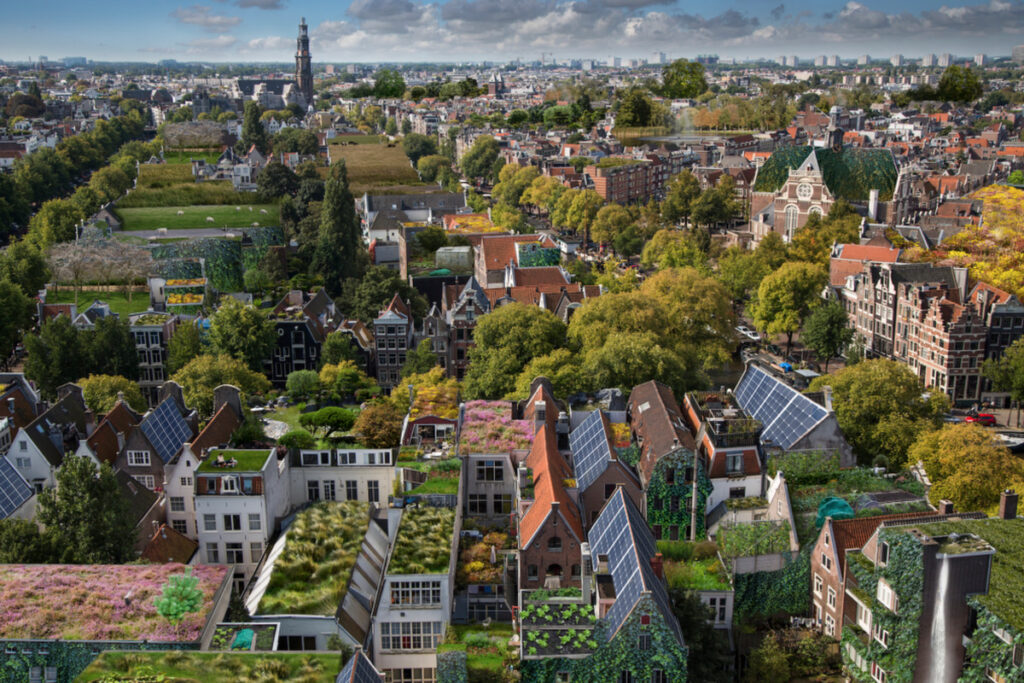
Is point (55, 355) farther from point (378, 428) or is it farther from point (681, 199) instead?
point (681, 199)

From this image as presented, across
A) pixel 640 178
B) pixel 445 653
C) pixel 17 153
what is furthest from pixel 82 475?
pixel 17 153

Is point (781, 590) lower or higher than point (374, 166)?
lower

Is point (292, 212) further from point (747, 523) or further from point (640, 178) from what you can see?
point (747, 523)

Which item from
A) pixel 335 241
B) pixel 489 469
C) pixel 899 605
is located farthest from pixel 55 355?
pixel 899 605

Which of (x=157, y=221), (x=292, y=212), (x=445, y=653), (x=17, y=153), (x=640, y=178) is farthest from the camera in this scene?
(x=17, y=153)

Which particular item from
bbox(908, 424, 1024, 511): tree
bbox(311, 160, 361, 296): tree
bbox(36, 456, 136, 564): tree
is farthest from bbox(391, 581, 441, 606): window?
bbox(311, 160, 361, 296): tree

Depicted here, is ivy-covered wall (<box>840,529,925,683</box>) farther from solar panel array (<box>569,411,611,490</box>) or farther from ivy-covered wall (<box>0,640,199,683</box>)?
ivy-covered wall (<box>0,640,199,683</box>)

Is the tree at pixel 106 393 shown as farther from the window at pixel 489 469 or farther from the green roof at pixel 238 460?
the window at pixel 489 469
